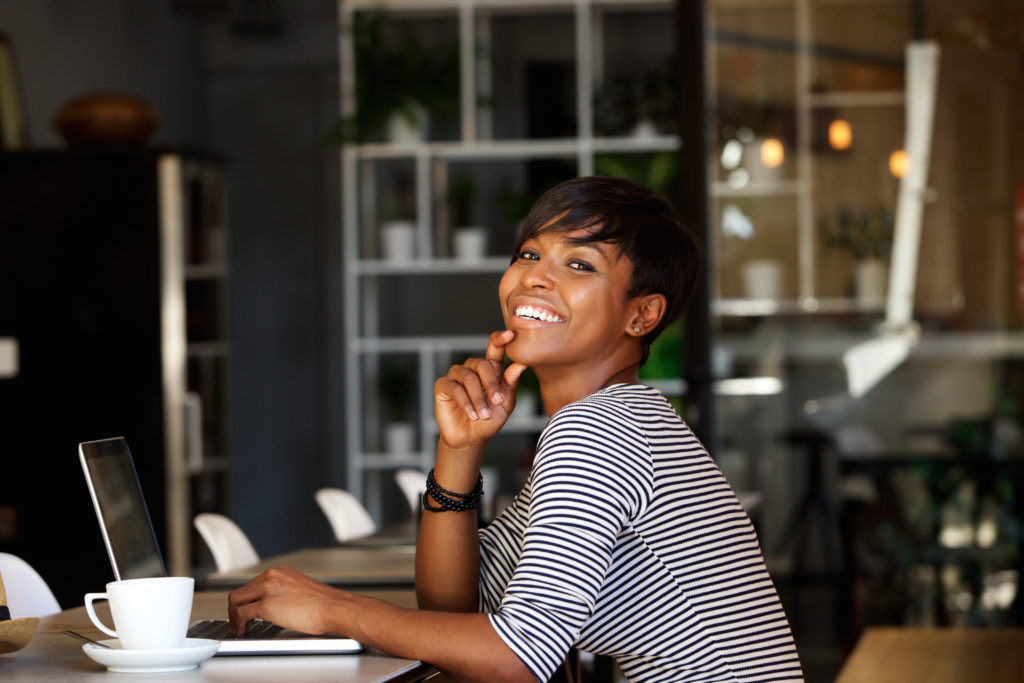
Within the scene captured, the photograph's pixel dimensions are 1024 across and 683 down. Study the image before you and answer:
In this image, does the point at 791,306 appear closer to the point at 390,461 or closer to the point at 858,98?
the point at 858,98

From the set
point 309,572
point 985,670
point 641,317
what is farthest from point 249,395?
point 641,317

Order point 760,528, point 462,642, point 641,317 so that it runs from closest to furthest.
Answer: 1. point 462,642
2. point 641,317
3. point 760,528

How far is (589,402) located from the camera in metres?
1.40

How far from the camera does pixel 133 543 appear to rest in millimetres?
1535

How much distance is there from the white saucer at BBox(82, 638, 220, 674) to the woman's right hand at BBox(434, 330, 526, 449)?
365mm

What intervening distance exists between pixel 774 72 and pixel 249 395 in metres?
3.64

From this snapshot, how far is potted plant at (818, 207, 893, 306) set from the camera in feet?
16.2

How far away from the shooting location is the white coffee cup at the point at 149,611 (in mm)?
1288

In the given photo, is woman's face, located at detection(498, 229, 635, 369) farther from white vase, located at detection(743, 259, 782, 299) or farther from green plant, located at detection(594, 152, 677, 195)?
green plant, located at detection(594, 152, 677, 195)

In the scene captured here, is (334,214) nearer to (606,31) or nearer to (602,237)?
(606,31)

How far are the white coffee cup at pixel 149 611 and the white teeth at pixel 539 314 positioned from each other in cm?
46

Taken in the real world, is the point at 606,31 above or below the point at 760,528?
above

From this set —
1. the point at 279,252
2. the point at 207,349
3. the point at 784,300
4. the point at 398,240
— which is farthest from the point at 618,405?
the point at 279,252

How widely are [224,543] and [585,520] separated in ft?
5.62
